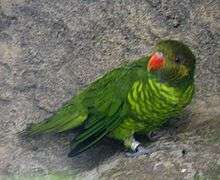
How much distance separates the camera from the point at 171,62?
10.5 ft

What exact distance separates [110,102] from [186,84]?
40 centimetres

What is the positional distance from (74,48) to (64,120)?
59cm

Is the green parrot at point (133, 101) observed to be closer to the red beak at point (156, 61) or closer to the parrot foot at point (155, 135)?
the red beak at point (156, 61)

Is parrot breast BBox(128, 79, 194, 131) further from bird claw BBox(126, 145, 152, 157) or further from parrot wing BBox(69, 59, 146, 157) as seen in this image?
bird claw BBox(126, 145, 152, 157)

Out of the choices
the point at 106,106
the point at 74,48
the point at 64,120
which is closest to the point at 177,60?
the point at 106,106

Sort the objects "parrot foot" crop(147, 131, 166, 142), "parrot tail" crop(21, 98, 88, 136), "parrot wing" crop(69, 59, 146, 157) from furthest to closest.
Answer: "parrot foot" crop(147, 131, 166, 142) → "parrot tail" crop(21, 98, 88, 136) → "parrot wing" crop(69, 59, 146, 157)

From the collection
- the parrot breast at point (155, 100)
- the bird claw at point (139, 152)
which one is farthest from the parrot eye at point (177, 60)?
Result: the bird claw at point (139, 152)

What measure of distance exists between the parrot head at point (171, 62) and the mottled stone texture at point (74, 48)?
0.45m

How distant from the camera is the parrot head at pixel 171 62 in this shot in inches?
125

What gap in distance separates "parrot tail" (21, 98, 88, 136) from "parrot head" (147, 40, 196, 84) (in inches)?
18.3

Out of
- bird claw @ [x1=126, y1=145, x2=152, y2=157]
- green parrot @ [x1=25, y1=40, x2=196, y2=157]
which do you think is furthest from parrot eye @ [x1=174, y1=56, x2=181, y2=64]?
bird claw @ [x1=126, y1=145, x2=152, y2=157]

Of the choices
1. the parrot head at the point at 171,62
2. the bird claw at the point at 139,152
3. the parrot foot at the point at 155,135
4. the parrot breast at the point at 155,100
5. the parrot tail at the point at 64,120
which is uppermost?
the parrot head at the point at 171,62

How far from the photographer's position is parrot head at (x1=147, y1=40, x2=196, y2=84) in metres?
3.19

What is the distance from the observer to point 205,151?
3.16 meters
